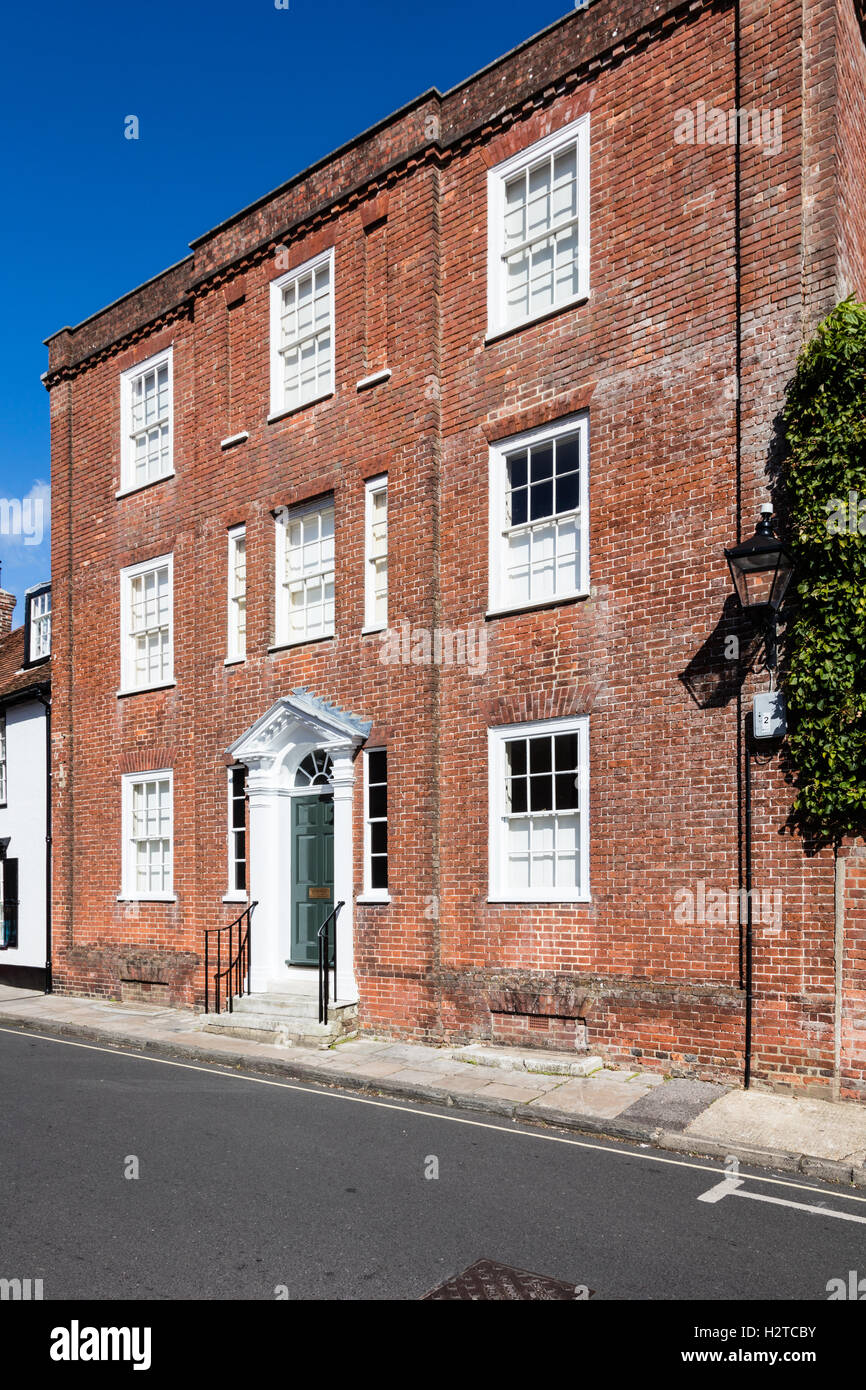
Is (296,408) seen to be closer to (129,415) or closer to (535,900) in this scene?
(129,415)

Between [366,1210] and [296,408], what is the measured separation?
35.0 ft

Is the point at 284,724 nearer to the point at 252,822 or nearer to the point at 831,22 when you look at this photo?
the point at 252,822

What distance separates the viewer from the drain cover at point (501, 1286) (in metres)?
5.16

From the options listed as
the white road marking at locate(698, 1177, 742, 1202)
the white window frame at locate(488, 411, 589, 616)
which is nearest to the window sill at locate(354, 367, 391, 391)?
the white window frame at locate(488, 411, 589, 616)

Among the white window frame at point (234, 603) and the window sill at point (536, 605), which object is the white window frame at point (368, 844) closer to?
the window sill at point (536, 605)

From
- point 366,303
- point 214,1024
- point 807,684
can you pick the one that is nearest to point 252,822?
point 214,1024

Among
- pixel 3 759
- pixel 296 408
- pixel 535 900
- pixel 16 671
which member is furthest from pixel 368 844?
pixel 16 671

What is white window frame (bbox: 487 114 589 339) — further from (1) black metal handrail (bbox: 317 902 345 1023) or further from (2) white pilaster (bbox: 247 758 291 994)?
(1) black metal handrail (bbox: 317 902 345 1023)

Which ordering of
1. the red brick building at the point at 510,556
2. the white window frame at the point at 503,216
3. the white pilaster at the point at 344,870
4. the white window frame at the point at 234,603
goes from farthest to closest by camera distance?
the white window frame at the point at 234,603, the white pilaster at the point at 344,870, the white window frame at the point at 503,216, the red brick building at the point at 510,556

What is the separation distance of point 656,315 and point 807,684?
13.6 ft

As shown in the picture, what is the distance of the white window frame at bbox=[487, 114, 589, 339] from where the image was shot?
11.5 meters

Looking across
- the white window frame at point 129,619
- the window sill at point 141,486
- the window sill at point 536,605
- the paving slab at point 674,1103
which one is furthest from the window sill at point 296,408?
the paving slab at point 674,1103

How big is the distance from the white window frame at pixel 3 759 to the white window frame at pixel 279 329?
31.1ft

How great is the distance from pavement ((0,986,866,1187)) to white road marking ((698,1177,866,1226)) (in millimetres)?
595
